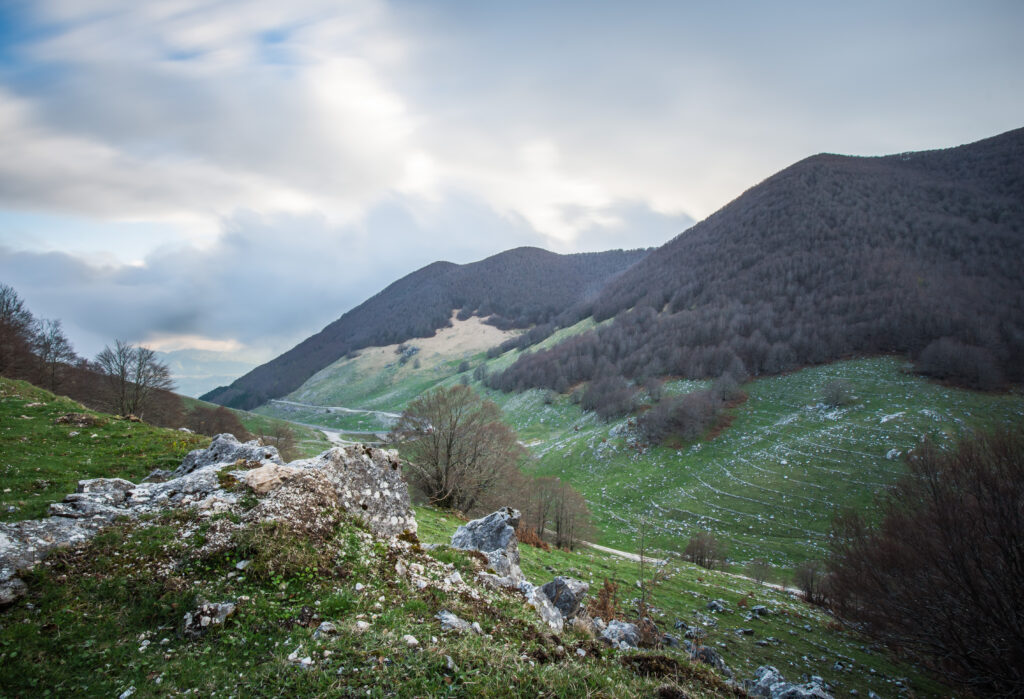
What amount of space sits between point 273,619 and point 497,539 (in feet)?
33.8

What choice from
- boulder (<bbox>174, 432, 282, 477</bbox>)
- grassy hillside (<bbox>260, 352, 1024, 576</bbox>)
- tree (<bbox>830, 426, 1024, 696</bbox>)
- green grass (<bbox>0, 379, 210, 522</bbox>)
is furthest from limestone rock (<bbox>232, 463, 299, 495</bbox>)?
grassy hillside (<bbox>260, 352, 1024, 576</bbox>)

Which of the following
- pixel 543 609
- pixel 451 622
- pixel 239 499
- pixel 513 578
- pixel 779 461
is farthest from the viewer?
pixel 779 461

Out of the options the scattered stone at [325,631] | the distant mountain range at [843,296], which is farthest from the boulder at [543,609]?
the distant mountain range at [843,296]

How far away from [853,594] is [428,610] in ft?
93.7

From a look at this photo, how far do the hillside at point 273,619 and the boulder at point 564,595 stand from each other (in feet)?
12.1

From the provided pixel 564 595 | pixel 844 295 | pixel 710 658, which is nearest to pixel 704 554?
pixel 710 658

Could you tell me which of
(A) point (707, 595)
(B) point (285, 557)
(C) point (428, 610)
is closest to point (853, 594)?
(A) point (707, 595)

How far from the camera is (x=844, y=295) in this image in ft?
402

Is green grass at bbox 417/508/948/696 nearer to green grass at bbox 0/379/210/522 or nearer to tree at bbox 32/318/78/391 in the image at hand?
green grass at bbox 0/379/210/522

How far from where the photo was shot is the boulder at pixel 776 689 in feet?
32.8

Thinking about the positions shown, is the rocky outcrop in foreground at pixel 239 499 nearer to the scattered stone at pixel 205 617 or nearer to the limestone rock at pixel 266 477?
the limestone rock at pixel 266 477

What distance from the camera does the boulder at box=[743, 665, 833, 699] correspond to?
998 centimetres

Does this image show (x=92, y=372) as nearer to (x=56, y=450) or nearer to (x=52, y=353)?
(x=52, y=353)

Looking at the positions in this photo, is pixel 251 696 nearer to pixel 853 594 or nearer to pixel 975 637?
Result: pixel 975 637
